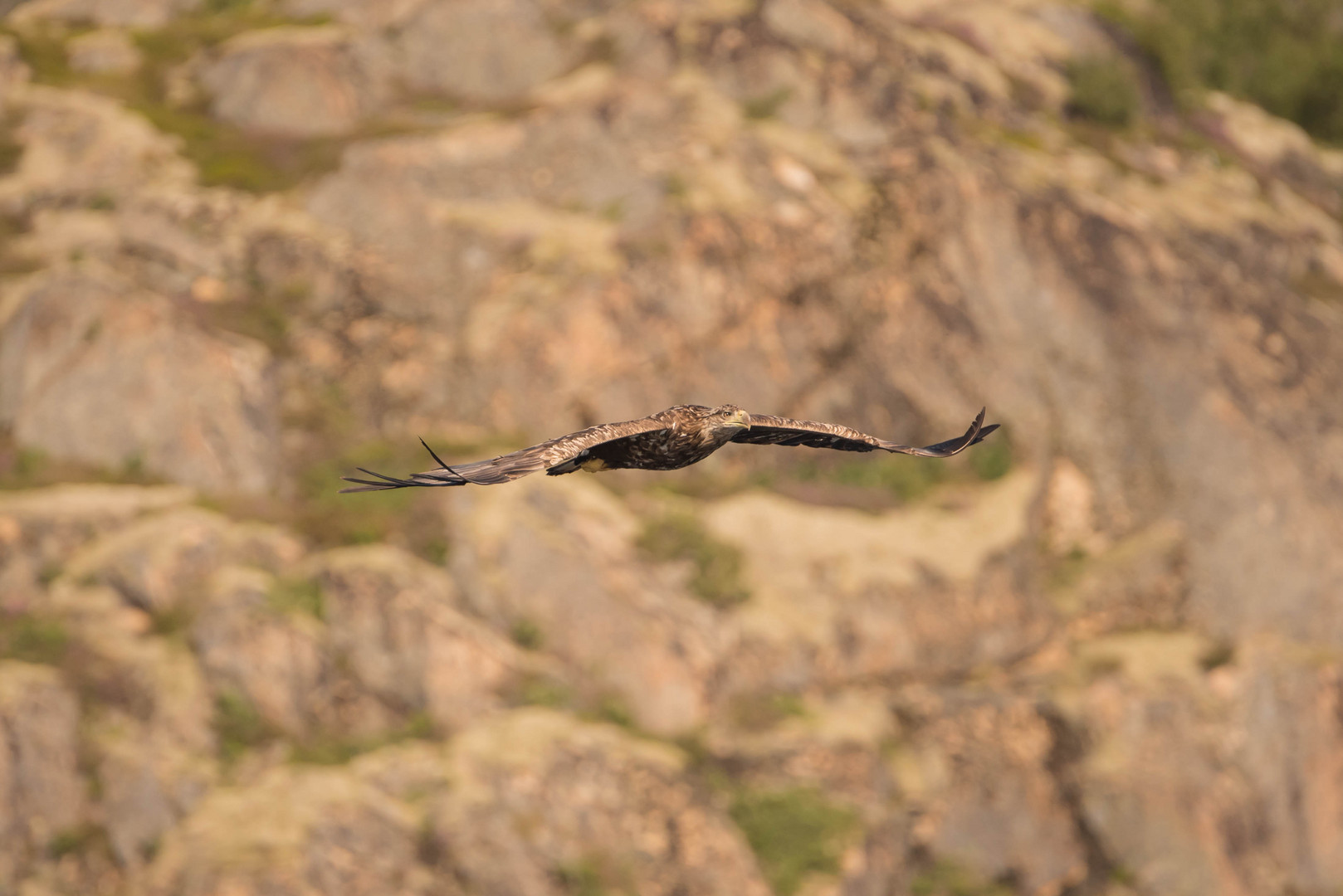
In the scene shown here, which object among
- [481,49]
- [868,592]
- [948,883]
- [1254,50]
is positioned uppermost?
[1254,50]

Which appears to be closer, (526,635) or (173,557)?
(173,557)

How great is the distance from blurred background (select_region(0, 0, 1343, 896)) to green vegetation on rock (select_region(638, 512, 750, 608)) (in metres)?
0.08

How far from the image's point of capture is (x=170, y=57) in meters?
34.8

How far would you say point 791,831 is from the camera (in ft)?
75.2

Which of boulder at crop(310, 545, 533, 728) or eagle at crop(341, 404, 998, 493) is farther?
boulder at crop(310, 545, 533, 728)

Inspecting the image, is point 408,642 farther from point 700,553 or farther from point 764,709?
point 764,709

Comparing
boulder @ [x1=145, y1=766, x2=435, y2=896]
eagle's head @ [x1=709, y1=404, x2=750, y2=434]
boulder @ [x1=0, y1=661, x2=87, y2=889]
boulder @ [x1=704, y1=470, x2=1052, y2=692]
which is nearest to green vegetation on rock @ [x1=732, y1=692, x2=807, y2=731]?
boulder @ [x1=704, y1=470, x2=1052, y2=692]

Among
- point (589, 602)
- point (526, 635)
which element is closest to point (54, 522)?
point (526, 635)

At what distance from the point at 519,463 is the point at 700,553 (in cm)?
1608

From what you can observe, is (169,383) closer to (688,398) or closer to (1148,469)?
(688,398)

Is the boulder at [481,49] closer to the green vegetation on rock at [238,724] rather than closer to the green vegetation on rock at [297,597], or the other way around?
the green vegetation on rock at [297,597]

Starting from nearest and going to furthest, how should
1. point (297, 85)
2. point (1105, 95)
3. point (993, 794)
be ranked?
point (993, 794)
point (297, 85)
point (1105, 95)

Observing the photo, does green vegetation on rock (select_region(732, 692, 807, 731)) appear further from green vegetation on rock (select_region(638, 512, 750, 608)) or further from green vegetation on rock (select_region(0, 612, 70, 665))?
green vegetation on rock (select_region(0, 612, 70, 665))

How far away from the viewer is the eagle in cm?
974
